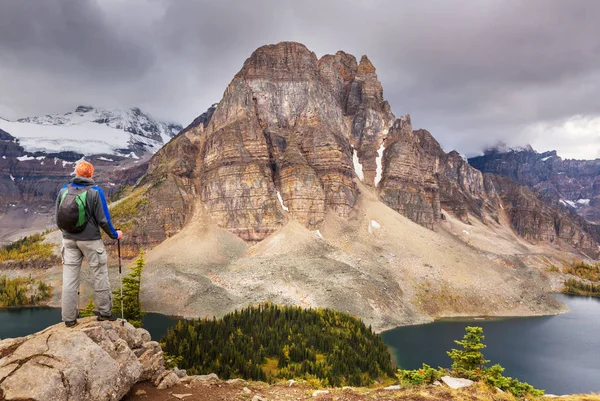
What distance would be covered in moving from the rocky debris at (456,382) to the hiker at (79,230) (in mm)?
13042

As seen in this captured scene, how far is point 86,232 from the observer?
11.1 meters

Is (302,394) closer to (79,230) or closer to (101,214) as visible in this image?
(101,214)

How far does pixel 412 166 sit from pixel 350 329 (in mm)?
88225

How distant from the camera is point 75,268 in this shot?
1139cm

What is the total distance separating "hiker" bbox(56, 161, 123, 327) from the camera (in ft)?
35.4

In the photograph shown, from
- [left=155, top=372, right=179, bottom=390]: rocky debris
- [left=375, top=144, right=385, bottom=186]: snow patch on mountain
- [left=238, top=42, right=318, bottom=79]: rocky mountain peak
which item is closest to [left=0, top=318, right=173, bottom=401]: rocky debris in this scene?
[left=155, top=372, right=179, bottom=390]: rocky debris

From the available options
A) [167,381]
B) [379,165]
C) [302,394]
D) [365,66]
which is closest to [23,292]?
[167,381]

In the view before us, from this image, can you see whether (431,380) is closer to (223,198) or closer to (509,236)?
(223,198)

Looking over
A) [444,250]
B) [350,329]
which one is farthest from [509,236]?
[350,329]

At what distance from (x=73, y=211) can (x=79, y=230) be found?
2.15 feet

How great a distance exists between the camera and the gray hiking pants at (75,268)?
11156 millimetres

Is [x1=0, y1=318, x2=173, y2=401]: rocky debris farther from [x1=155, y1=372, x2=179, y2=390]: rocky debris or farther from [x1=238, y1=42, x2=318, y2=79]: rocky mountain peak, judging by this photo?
[x1=238, y1=42, x2=318, y2=79]: rocky mountain peak

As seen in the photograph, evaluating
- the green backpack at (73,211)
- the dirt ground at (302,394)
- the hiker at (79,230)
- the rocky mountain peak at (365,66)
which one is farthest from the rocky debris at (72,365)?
the rocky mountain peak at (365,66)

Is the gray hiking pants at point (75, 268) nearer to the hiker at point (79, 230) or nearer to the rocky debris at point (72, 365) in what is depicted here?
the hiker at point (79, 230)
